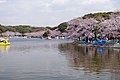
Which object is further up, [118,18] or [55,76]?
[118,18]

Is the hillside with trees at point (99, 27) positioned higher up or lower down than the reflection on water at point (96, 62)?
higher up

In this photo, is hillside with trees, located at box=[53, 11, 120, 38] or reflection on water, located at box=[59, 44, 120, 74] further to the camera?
hillside with trees, located at box=[53, 11, 120, 38]

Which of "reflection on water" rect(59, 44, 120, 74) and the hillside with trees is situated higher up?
the hillside with trees

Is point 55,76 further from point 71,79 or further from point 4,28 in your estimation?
point 4,28

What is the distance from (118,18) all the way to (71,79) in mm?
35644

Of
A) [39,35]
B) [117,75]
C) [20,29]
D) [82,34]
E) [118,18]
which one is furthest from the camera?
[20,29]

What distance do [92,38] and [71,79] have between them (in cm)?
4800

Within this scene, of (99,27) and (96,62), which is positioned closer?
(96,62)

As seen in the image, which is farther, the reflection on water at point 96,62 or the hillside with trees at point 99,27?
the hillside with trees at point 99,27

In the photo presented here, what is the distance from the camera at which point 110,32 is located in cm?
5344

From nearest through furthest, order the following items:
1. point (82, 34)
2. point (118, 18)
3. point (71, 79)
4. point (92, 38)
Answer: point (71, 79) < point (118, 18) < point (92, 38) < point (82, 34)

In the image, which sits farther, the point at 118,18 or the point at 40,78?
the point at 118,18

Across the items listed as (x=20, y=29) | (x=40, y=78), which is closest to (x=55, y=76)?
(x=40, y=78)

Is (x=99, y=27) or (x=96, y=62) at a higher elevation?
(x=99, y=27)
